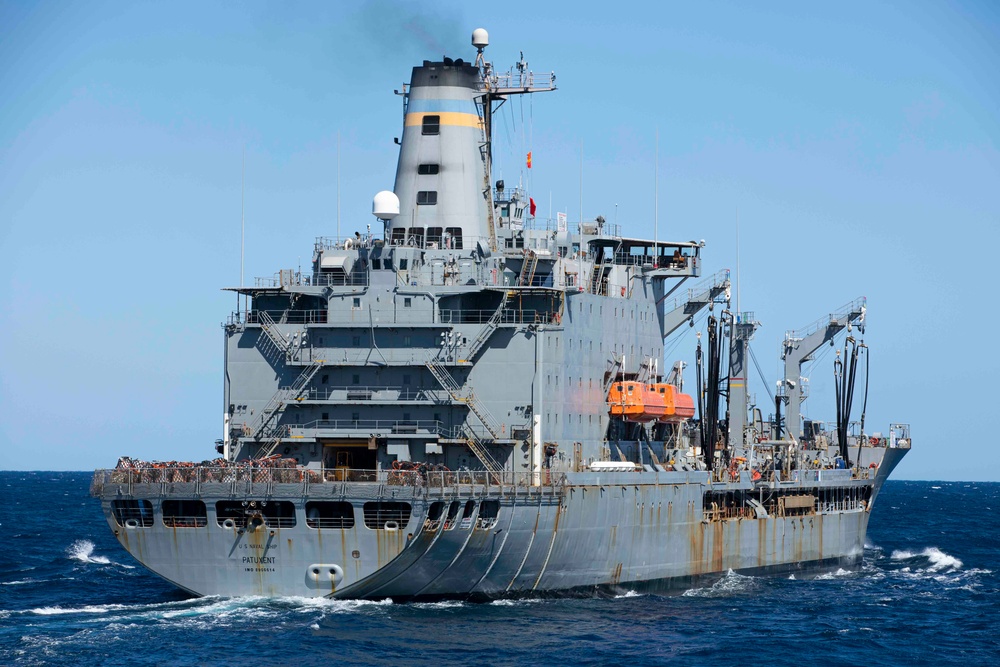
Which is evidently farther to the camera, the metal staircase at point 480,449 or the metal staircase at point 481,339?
the metal staircase at point 481,339

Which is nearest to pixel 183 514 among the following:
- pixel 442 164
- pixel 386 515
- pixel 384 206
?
pixel 386 515

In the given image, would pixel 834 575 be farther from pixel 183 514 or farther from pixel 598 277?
pixel 183 514

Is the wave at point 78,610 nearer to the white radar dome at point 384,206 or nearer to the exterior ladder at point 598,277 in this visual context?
the white radar dome at point 384,206

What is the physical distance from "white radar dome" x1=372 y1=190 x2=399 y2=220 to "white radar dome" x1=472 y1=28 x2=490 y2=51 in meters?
7.19

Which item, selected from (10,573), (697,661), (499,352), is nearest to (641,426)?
(499,352)

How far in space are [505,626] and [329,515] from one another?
18.1ft

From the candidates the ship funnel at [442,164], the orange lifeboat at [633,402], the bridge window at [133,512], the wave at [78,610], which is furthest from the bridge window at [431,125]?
the wave at [78,610]

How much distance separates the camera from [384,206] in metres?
45.2

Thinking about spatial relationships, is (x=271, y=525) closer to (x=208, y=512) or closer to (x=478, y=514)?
(x=208, y=512)

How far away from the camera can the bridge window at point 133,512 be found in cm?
4006

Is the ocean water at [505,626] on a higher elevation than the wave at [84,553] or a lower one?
lower

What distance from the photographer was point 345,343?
44000mm

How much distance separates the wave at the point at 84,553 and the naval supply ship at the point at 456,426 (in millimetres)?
15645

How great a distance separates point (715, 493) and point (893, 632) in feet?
33.5
